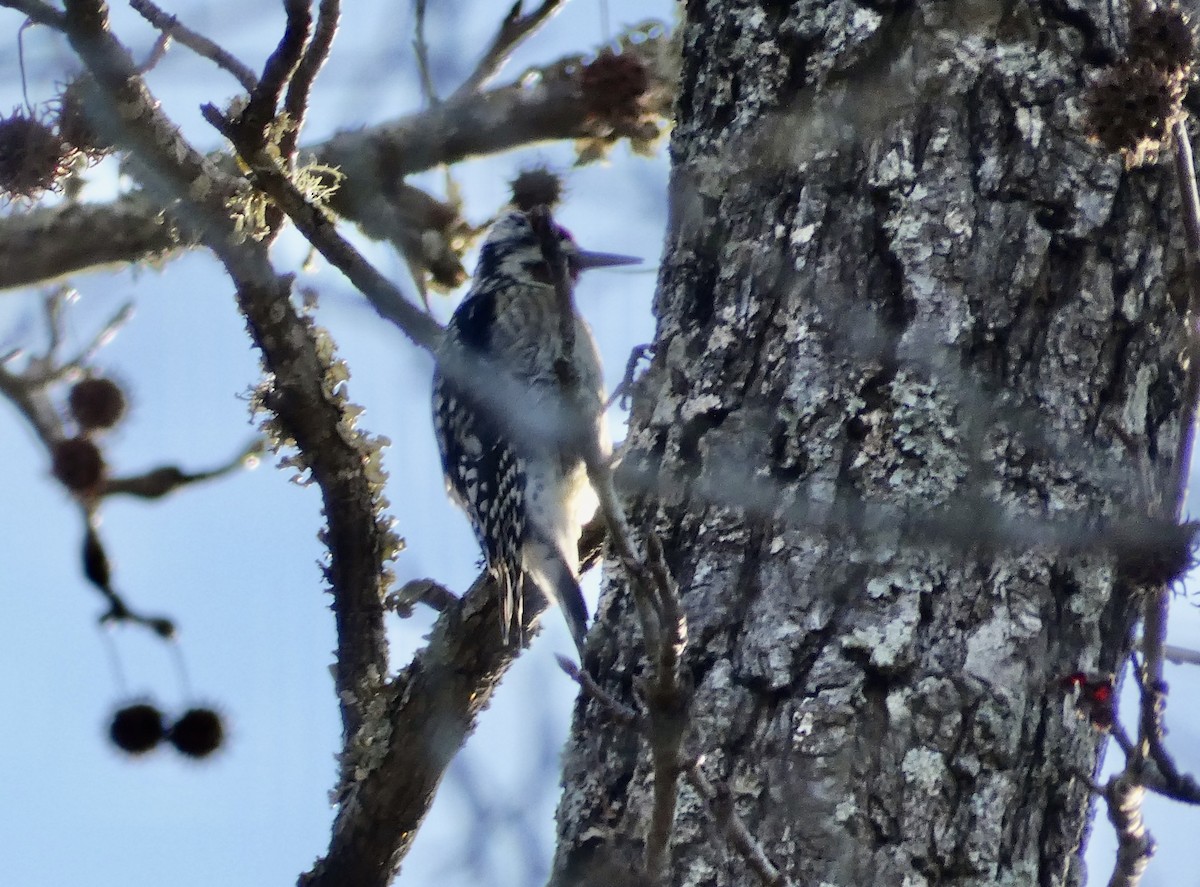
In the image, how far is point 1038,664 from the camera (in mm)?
1655

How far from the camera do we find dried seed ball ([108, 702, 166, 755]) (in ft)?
9.14

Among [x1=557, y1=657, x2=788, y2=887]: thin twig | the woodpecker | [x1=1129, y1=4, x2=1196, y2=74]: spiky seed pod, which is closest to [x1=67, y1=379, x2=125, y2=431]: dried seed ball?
the woodpecker

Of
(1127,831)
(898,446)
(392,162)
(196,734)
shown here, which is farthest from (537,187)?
(1127,831)

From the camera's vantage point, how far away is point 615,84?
3441 millimetres

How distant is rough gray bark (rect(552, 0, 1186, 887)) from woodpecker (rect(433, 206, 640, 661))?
124 centimetres

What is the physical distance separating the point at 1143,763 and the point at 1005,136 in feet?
3.17

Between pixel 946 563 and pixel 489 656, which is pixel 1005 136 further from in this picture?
pixel 489 656

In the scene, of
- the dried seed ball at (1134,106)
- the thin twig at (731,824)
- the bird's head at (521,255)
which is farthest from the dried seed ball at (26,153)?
the thin twig at (731,824)

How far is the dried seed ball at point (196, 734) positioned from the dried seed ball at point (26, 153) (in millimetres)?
1117

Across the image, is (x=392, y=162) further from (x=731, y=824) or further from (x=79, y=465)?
(x=731, y=824)

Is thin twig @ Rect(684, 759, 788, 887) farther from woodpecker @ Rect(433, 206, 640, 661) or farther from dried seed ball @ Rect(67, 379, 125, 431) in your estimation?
dried seed ball @ Rect(67, 379, 125, 431)

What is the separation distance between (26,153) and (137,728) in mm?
1166

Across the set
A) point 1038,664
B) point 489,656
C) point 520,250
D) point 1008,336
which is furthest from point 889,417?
point 520,250

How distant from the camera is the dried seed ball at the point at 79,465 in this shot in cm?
296
